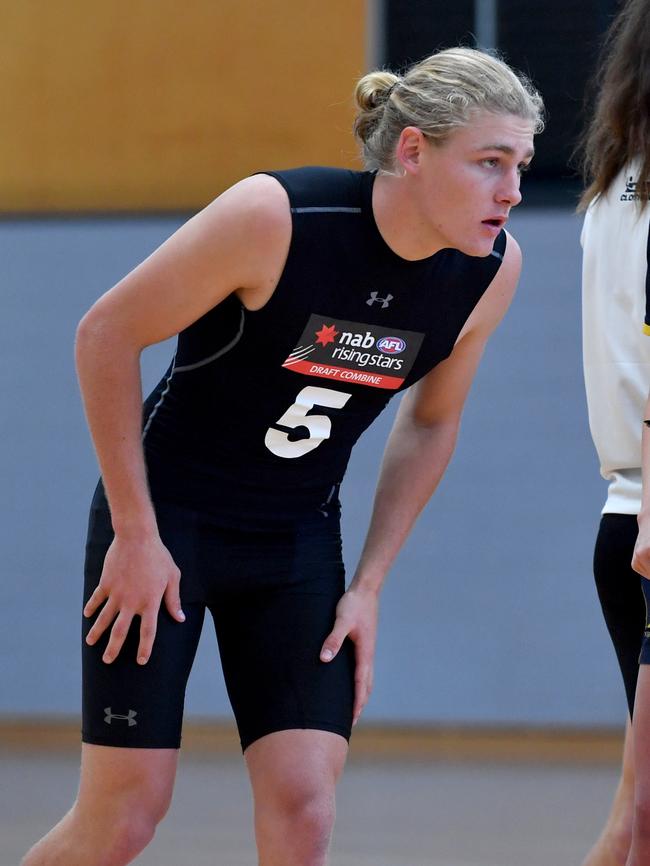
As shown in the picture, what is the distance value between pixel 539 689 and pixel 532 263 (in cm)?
174

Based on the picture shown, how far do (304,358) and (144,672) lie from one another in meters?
0.59

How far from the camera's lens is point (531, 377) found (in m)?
5.40

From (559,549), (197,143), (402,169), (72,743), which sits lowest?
(72,743)

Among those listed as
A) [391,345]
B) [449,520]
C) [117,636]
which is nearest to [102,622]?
[117,636]

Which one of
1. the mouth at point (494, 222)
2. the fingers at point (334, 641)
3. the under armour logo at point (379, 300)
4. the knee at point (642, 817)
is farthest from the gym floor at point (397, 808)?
the mouth at point (494, 222)

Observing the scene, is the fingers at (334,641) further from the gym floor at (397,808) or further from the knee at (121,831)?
the gym floor at (397,808)

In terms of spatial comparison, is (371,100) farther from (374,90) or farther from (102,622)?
(102,622)

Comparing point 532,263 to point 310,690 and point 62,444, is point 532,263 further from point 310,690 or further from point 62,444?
point 310,690

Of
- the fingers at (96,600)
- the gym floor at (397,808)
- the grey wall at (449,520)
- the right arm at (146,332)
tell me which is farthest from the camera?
the grey wall at (449,520)

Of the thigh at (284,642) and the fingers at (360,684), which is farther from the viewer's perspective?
the fingers at (360,684)

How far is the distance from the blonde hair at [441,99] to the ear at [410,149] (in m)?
0.01

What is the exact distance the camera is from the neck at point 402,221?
219 cm

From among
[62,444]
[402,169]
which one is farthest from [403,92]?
[62,444]

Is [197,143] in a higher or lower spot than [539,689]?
higher
